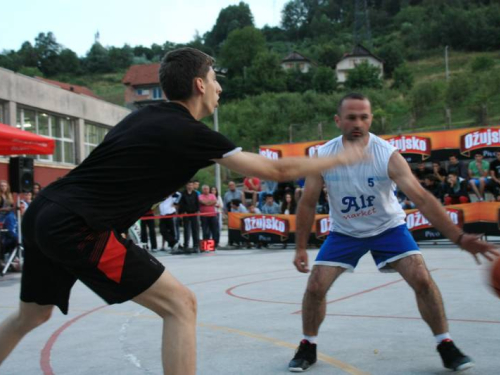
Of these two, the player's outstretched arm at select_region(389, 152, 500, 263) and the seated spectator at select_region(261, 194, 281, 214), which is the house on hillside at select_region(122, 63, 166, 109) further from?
the player's outstretched arm at select_region(389, 152, 500, 263)

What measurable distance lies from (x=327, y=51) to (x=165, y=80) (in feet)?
389

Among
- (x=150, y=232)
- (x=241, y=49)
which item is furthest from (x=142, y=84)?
(x=150, y=232)

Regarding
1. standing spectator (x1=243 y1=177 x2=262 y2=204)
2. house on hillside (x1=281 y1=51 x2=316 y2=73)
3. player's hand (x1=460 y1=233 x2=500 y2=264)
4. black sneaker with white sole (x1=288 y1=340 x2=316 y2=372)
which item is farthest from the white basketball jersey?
house on hillside (x1=281 y1=51 x2=316 y2=73)

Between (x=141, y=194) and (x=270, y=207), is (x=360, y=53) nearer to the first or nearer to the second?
(x=270, y=207)

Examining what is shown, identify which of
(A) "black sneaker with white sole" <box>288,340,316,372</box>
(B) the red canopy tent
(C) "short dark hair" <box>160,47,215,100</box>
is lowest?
(A) "black sneaker with white sole" <box>288,340,316,372</box>

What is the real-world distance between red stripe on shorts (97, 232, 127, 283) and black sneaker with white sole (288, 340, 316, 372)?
185 centimetres

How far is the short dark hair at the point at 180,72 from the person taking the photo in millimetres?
3445

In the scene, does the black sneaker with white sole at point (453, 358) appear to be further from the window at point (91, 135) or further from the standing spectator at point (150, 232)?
the window at point (91, 135)

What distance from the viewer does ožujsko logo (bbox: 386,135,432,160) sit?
16.8 metres

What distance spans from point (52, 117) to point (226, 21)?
14070 centimetres

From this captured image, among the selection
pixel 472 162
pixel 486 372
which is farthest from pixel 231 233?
pixel 486 372

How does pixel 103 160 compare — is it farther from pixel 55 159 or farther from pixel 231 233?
pixel 55 159

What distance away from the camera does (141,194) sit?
3371 mm

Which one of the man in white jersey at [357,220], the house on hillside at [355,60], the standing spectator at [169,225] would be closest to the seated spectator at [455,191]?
the standing spectator at [169,225]
